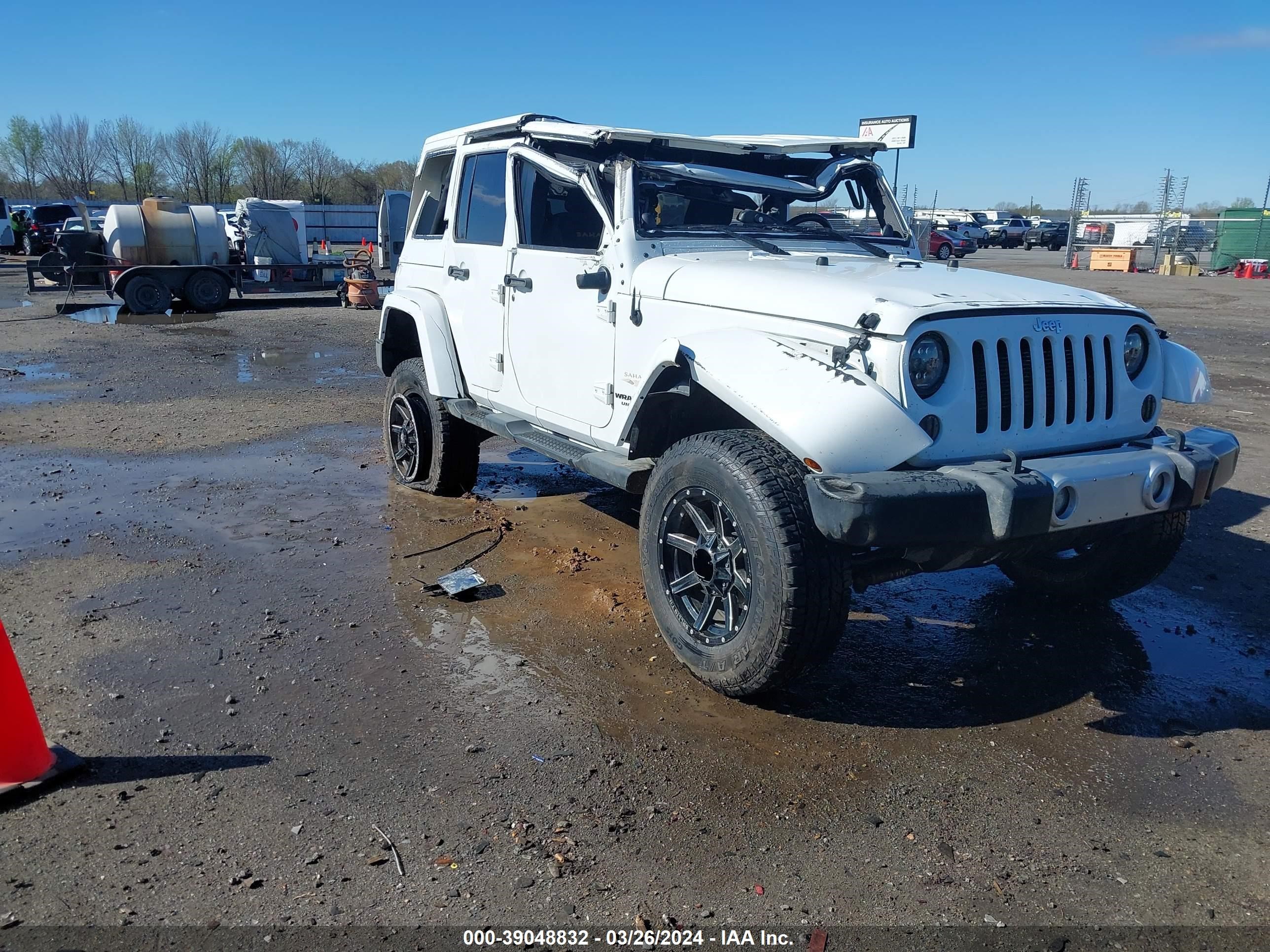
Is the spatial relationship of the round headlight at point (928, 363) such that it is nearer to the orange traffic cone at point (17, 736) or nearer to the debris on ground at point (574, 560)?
the debris on ground at point (574, 560)

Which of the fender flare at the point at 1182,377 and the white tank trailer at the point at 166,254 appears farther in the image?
the white tank trailer at the point at 166,254

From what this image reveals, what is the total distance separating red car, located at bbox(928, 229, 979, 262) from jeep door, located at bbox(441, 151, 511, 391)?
98.3 ft

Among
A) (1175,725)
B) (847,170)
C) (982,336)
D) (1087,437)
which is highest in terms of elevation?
(847,170)

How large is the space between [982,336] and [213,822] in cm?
310

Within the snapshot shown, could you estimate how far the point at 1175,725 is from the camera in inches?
Result: 148

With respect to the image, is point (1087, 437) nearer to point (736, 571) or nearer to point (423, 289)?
point (736, 571)

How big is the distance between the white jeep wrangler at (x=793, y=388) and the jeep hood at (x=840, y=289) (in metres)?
0.01

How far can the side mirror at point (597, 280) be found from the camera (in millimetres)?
4457

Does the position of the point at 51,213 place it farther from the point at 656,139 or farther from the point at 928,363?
the point at 928,363

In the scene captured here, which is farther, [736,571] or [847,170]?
[847,170]

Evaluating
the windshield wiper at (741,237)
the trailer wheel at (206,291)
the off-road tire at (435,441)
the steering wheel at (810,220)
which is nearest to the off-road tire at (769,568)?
the windshield wiper at (741,237)

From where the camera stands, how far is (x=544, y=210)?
5.30 metres

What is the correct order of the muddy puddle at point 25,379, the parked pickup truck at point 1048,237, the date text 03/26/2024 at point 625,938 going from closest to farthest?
the date text 03/26/2024 at point 625,938
the muddy puddle at point 25,379
the parked pickup truck at point 1048,237

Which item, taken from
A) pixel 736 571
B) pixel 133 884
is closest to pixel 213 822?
pixel 133 884
